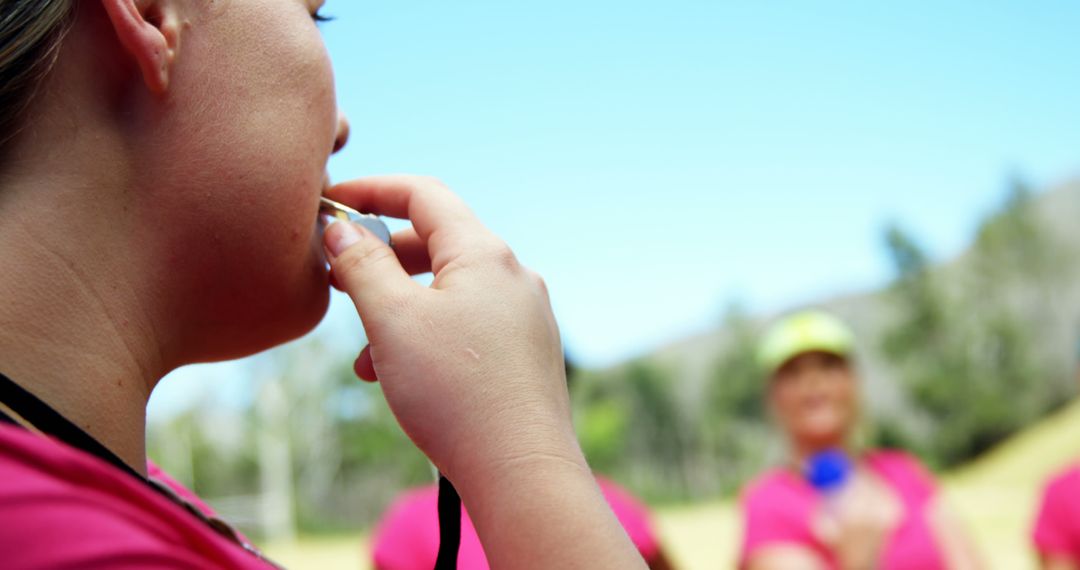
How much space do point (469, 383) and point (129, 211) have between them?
0.45 metres

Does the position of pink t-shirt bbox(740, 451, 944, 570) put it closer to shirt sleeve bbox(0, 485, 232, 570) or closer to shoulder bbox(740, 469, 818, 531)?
shoulder bbox(740, 469, 818, 531)

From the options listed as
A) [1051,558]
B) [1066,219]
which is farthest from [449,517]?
[1066,219]

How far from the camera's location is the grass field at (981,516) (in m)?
21.3

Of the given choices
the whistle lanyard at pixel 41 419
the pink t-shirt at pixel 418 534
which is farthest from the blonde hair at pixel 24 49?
the pink t-shirt at pixel 418 534

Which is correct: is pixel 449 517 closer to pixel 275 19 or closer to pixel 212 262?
pixel 212 262

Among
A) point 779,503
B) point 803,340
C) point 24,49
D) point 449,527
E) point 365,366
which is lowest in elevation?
point 779,503

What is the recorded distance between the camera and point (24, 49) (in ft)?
3.58

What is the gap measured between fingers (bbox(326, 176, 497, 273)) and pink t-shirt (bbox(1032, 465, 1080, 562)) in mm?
4436

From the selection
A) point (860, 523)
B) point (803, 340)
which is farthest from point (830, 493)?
point (803, 340)

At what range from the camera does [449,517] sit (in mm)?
1205

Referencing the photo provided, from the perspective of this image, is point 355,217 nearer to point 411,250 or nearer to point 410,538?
point 411,250

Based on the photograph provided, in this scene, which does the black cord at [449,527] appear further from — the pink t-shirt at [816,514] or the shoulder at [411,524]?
the pink t-shirt at [816,514]

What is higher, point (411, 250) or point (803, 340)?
point (411, 250)

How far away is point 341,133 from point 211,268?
357 mm
